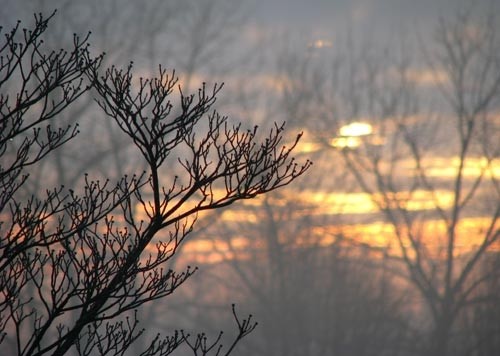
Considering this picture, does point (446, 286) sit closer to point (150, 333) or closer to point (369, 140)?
point (369, 140)

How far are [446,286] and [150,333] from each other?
1075 cm

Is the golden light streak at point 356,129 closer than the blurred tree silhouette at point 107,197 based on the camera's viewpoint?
No

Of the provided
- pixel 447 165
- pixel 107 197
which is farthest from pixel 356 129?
pixel 107 197

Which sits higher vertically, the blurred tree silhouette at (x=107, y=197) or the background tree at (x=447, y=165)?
the background tree at (x=447, y=165)

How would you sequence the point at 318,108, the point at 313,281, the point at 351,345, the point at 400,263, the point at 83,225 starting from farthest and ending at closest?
the point at 318,108 < the point at 400,263 < the point at 313,281 < the point at 351,345 < the point at 83,225

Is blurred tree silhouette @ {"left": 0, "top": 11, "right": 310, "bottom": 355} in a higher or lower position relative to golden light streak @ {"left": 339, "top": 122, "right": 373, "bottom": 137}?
lower

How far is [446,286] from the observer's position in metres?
22.1

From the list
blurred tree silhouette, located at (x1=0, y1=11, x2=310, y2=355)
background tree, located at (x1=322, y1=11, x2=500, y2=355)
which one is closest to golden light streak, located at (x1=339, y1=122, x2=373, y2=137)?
background tree, located at (x1=322, y1=11, x2=500, y2=355)

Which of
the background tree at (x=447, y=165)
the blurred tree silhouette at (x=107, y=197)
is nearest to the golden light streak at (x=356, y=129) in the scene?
the background tree at (x=447, y=165)

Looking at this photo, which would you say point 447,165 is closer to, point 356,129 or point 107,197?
point 356,129

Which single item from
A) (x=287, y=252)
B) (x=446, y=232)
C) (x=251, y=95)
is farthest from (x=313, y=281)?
(x=251, y=95)

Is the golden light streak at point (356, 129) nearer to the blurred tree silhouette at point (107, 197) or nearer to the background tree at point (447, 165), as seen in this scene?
the background tree at point (447, 165)

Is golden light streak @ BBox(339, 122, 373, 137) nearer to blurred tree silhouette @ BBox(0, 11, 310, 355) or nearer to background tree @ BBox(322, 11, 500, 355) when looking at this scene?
background tree @ BBox(322, 11, 500, 355)

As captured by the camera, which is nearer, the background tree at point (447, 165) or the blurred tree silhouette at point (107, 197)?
the blurred tree silhouette at point (107, 197)
